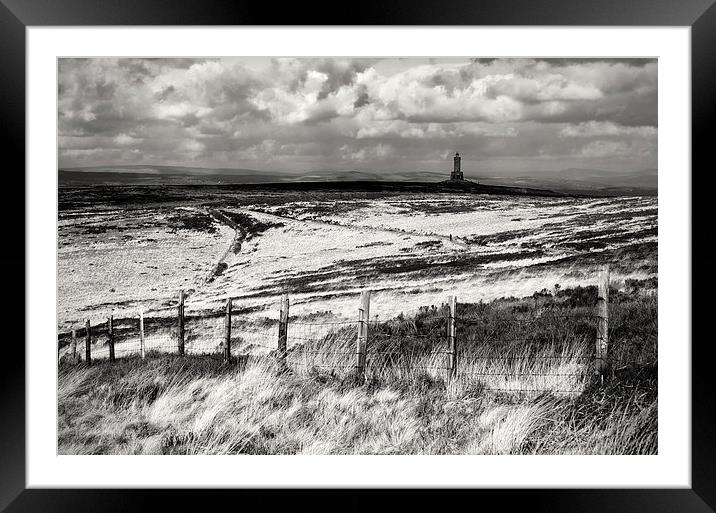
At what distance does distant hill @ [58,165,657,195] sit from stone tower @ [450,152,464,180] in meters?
0.11

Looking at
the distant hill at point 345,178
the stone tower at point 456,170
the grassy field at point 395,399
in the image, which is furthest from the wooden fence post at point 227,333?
the stone tower at point 456,170

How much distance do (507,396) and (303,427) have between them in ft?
6.62

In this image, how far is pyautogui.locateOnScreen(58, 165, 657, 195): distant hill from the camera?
6773 millimetres

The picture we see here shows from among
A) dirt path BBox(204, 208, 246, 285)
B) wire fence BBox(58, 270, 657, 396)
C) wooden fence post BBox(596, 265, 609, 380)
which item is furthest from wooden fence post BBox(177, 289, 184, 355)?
wooden fence post BBox(596, 265, 609, 380)

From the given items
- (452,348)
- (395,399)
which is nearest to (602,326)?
(452,348)

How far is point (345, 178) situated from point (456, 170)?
4.55 ft

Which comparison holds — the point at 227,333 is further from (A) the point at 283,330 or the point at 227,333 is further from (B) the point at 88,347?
(B) the point at 88,347

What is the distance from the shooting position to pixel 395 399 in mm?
5641

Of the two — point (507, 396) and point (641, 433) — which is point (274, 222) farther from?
point (641, 433)

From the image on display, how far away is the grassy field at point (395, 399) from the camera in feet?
17.7

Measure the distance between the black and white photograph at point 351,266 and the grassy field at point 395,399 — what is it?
0.02 meters

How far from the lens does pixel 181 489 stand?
3.96 metres
